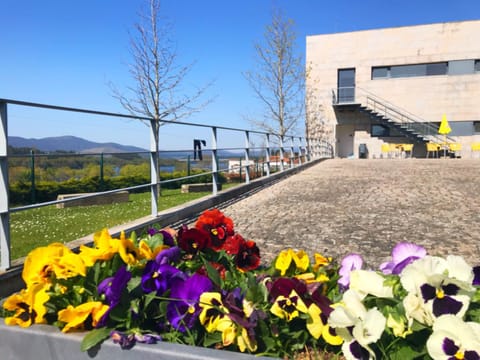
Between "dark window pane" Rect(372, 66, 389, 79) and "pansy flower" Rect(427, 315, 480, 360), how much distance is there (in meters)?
28.8

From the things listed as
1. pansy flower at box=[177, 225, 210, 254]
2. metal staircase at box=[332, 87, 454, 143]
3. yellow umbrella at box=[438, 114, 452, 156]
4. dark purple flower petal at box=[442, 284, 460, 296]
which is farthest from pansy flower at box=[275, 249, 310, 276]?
metal staircase at box=[332, 87, 454, 143]

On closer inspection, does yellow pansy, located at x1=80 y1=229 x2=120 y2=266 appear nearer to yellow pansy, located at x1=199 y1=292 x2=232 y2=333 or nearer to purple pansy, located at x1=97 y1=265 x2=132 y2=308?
purple pansy, located at x1=97 y1=265 x2=132 y2=308

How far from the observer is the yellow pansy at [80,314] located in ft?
4.51

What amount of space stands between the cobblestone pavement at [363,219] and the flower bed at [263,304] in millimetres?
1753

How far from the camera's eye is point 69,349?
1352 millimetres

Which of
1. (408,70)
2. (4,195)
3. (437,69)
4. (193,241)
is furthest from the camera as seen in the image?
(408,70)

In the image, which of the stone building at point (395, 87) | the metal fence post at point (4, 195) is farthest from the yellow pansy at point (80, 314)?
the stone building at point (395, 87)

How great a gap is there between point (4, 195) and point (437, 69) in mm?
28874

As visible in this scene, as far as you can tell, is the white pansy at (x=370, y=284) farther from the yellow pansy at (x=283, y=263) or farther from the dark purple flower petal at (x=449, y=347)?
the yellow pansy at (x=283, y=263)

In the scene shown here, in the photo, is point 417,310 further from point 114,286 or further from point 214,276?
point 114,286

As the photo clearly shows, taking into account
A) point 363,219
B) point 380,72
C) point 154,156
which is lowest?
point 363,219

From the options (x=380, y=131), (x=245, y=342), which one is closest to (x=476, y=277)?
(x=245, y=342)

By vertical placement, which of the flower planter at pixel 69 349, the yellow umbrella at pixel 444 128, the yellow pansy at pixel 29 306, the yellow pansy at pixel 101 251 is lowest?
the flower planter at pixel 69 349

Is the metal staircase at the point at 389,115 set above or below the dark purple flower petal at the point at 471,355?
above
